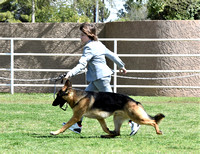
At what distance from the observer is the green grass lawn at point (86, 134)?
6.29 metres

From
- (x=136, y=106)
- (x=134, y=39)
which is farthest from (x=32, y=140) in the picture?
(x=134, y=39)

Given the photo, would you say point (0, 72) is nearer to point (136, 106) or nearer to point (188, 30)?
point (188, 30)

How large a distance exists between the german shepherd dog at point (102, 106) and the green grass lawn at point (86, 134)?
1.15 ft

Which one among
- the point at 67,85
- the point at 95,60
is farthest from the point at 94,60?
the point at 67,85

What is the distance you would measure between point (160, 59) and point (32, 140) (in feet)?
27.0

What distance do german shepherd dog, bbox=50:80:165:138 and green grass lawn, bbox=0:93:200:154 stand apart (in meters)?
0.35

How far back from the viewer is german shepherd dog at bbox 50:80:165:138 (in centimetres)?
689

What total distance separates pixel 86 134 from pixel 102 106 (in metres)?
0.88

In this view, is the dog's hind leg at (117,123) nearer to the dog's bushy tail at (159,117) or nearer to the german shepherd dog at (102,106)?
the german shepherd dog at (102,106)

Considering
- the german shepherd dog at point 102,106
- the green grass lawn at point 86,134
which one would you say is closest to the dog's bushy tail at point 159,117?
the german shepherd dog at point 102,106

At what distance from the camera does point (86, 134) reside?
7.64 m

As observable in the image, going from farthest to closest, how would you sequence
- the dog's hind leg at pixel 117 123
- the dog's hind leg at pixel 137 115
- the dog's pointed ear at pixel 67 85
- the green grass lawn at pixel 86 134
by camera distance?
1. the dog's hind leg at pixel 117 123
2. the dog's pointed ear at pixel 67 85
3. the dog's hind leg at pixel 137 115
4. the green grass lawn at pixel 86 134

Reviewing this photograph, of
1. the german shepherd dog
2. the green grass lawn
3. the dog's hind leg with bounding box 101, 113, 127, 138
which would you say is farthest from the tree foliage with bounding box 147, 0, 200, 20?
the german shepherd dog

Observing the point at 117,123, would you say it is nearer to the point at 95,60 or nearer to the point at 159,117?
the point at 159,117
